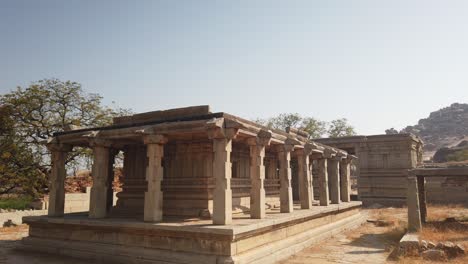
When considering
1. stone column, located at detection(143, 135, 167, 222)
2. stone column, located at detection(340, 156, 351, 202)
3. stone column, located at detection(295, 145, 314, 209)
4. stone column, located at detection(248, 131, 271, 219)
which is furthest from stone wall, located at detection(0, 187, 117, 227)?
stone column, located at detection(340, 156, 351, 202)

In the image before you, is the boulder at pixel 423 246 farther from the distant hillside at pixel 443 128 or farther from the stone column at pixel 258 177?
the distant hillside at pixel 443 128

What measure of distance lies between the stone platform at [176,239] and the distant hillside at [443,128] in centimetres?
8636

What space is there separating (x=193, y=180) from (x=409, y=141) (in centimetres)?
1942

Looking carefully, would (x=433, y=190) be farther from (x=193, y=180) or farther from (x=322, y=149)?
(x=193, y=180)

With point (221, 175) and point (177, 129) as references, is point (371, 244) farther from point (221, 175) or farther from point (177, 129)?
point (177, 129)

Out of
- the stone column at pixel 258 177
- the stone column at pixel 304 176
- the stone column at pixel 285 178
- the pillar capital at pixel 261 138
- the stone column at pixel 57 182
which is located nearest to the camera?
the stone column at pixel 258 177

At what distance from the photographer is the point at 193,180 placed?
36.8 feet

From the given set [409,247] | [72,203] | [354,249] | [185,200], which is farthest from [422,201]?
[72,203]

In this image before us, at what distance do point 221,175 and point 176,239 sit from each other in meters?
1.98

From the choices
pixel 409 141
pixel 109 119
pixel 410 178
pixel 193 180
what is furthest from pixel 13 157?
pixel 409 141

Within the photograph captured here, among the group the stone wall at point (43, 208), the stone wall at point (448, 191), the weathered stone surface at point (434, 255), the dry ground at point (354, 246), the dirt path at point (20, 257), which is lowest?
the dirt path at point (20, 257)

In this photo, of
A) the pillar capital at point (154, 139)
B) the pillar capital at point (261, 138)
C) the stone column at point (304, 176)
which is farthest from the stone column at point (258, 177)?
the stone column at point (304, 176)

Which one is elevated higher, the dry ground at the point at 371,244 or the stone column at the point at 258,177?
the stone column at the point at 258,177

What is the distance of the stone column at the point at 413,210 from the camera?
40.9ft
